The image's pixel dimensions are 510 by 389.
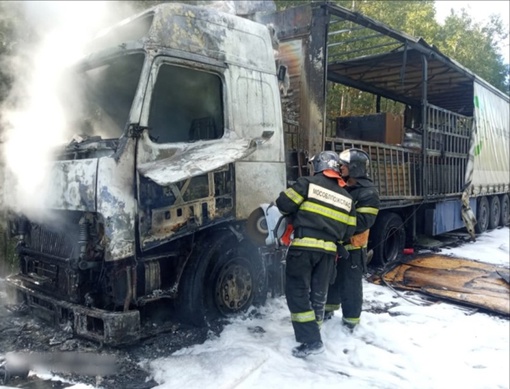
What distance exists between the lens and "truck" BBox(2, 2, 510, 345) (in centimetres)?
326

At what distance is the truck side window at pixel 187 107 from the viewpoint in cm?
392

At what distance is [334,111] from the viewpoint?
14.5 m

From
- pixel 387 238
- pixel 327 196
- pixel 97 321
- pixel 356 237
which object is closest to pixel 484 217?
pixel 387 238

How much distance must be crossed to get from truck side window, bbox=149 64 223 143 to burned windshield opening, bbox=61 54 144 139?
0.31 m

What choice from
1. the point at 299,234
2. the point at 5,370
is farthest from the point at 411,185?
the point at 5,370

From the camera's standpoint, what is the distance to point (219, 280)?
12.9ft

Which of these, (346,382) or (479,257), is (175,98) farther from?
(479,257)

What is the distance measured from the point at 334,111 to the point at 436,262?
836 cm

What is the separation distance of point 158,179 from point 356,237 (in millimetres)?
2056

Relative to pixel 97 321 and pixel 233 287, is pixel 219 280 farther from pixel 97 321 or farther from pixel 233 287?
pixel 97 321

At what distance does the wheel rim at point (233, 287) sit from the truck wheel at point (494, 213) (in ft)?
30.5

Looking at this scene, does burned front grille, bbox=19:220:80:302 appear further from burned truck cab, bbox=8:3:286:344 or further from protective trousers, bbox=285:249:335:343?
protective trousers, bbox=285:249:335:343

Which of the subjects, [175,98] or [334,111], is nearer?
[175,98]

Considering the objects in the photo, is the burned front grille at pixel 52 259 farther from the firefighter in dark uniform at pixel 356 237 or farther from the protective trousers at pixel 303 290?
the firefighter in dark uniform at pixel 356 237
